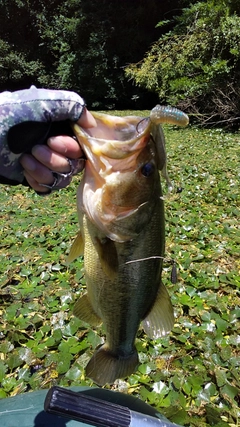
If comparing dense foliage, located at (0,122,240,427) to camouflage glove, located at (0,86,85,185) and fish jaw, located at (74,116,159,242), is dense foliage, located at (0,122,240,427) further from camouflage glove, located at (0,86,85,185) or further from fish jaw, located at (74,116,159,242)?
camouflage glove, located at (0,86,85,185)

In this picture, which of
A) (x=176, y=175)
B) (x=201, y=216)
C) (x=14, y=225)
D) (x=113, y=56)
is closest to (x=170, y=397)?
(x=201, y=216)

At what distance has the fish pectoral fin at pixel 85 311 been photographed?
184 cm

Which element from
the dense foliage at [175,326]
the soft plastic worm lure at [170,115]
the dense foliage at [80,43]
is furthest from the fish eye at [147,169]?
the dense foliage at [80,43]

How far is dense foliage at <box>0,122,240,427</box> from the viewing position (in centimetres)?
258

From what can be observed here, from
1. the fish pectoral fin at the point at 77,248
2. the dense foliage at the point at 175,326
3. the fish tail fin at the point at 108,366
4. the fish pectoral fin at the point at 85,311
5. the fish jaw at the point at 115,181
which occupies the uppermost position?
the fish jaw at the point at 115,181

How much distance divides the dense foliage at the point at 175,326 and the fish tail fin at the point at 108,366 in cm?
75

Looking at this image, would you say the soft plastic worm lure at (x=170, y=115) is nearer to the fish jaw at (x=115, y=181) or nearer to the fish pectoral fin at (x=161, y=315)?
the fish jaw at (x=115, y=181)

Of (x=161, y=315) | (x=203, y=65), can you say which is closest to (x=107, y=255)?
(x=161, y=315)

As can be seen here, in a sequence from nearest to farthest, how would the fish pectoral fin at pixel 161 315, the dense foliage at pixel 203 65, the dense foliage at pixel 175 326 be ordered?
1. the fish pectoral fin at pixel 161 315
2. the dense foliage at pixel 175 326
3. the dense foliage at pixel 203 65

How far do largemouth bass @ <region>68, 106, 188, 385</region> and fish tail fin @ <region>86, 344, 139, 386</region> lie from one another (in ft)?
0.11

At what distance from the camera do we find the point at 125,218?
155cm

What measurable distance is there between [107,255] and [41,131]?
52 centimetres

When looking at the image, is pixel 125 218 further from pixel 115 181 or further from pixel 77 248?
pixel 77 248

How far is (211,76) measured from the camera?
1355 centimetres
